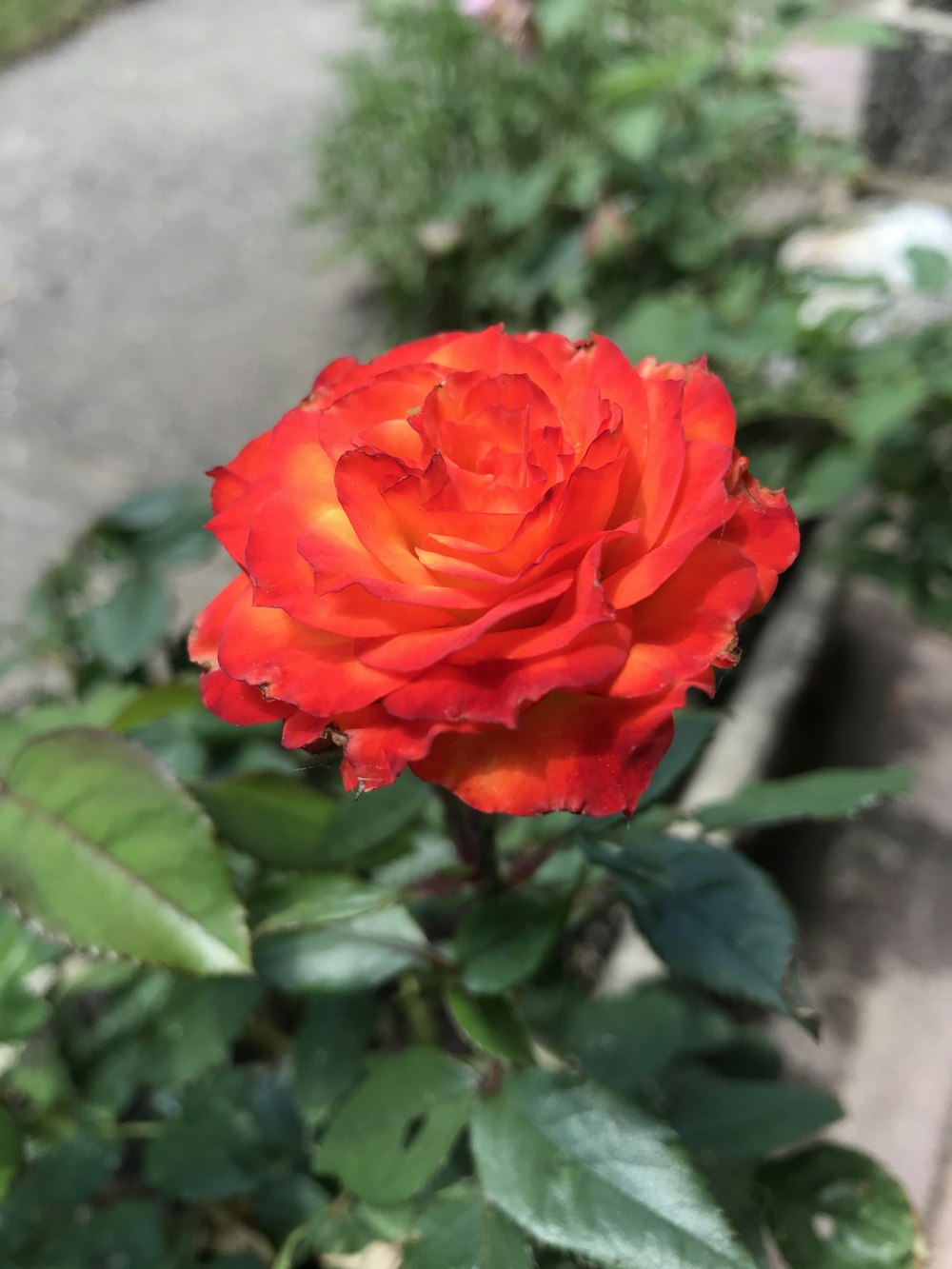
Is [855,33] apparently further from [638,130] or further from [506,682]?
[506,682]

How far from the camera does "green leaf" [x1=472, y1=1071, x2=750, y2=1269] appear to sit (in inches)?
13.9

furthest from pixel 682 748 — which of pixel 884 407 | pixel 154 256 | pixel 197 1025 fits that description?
pixel 154 256

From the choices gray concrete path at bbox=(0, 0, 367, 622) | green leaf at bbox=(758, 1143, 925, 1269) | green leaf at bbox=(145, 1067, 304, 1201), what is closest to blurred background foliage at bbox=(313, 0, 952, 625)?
gray concrete path at bbox=(0, 0, 367, 622)

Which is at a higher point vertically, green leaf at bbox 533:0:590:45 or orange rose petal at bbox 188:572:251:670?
green leaf at bbox 533:0:590:45

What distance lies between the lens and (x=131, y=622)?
701mm

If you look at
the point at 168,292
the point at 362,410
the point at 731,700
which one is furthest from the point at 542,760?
the point at 168,292

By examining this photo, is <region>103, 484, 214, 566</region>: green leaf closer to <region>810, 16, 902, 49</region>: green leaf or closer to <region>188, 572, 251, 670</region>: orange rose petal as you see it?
<region>188, 572, 251, 670</region>: orange rose petal

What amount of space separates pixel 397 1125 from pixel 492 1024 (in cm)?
7

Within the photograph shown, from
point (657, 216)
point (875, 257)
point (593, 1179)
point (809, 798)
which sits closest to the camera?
point (593, 1179)

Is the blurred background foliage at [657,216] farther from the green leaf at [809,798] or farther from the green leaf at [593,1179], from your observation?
the green leaf at [593,1179]

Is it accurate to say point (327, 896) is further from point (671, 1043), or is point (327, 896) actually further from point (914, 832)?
point (914, 832)

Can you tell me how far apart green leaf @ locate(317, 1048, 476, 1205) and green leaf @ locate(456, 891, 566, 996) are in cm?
6

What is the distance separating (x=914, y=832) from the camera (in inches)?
36.5

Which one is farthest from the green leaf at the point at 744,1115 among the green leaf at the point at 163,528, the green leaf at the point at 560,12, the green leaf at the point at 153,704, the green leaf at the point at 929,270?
the green leaf at the point at 560,12
